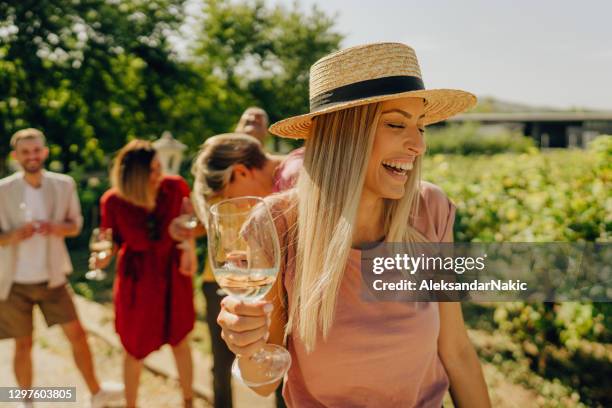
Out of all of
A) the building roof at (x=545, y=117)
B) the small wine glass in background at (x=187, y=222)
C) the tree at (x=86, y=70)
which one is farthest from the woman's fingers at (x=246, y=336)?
the building roof at (x=545, y=117)

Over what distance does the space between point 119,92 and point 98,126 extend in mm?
1296

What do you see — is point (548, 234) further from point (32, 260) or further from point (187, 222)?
point (32, 260)

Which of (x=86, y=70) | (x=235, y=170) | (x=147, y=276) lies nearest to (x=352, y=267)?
(x=235, y=170)

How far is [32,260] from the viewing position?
3.93 m

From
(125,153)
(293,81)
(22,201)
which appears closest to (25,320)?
(22,201)

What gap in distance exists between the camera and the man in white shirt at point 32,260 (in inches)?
152

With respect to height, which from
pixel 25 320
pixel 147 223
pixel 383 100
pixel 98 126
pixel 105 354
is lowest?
pixel 105 354

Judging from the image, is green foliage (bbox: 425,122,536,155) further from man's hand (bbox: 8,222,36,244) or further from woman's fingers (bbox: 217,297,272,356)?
woman's fingers (bbox: 217,297,272,356)

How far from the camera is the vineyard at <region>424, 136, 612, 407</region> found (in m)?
3.41

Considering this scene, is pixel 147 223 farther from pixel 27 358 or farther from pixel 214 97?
pixel 214 97

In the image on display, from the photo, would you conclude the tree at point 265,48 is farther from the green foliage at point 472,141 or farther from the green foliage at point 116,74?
the green foliage at point 472,141

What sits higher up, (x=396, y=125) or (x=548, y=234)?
(x=396, y=125)

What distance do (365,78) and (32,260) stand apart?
3.50 metres

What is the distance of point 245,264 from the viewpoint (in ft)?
3.94
